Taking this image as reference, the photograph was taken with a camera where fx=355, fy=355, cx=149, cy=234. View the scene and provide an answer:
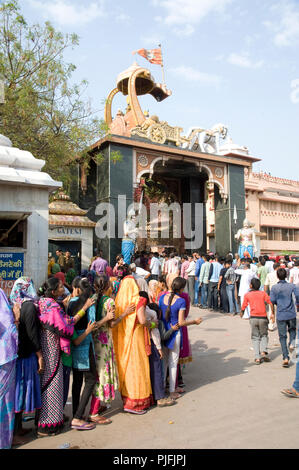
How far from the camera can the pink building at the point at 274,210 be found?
89.6 feet

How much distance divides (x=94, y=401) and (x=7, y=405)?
84 centimetres

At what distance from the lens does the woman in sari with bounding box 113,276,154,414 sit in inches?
140

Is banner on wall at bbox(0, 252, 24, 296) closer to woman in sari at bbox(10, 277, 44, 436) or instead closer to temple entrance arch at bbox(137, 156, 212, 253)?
woman in sari at bbox(10, 277, 44, 436)

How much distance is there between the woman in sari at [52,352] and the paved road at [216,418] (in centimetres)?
14

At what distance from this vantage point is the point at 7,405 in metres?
2.84

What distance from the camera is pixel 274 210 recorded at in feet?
95.1

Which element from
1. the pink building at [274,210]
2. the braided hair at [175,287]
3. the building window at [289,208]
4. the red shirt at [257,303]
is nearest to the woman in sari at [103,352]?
the braided hair at [175,287]

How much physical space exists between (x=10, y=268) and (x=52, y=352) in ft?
8.57

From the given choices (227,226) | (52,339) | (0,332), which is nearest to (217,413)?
(52,339)

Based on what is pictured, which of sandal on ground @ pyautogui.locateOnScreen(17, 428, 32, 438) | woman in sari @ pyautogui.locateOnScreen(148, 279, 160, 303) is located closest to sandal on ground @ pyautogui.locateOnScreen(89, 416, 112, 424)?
sandal on ground @ pyautogui.locateOnScreen(17, 428, 32, 438)

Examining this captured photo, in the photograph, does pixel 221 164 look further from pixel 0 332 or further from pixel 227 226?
pixel 0 332

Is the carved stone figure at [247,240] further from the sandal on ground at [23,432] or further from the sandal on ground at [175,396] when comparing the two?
the sandal on ground at [23,432]

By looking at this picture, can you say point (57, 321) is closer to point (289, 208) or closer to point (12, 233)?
point (12, 233)

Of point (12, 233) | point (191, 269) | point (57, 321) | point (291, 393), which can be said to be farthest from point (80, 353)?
point (191, 269)
